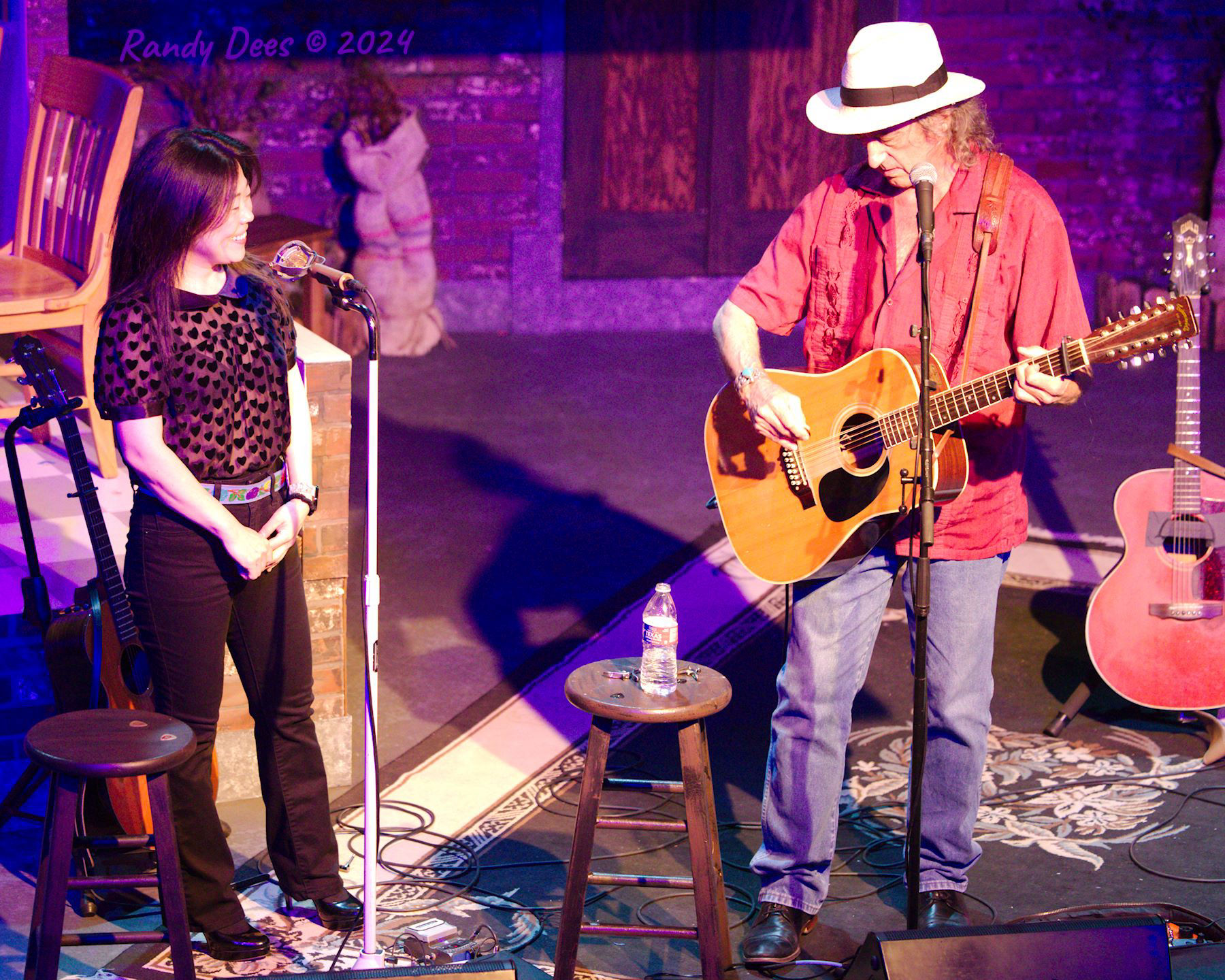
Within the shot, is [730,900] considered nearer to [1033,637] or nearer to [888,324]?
[888,324]

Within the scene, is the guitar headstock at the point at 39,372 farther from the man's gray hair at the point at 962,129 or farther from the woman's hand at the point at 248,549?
the man's gray hair at the point at 962,129

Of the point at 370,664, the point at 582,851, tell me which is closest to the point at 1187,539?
the point at 582,851

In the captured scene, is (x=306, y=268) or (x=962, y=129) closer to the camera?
(x=306, y=268)

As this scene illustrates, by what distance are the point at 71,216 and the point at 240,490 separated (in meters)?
2.69

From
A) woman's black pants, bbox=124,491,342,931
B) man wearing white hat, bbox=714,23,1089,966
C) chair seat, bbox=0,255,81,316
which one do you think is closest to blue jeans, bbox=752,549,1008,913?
man wearing white hat, bbox=714,23,1089,966

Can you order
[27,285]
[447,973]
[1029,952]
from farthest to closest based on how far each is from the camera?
[27,285]
[1029,952]
[447,973]

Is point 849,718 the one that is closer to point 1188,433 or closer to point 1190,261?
point 1190,261

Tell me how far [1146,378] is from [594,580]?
4.74 m

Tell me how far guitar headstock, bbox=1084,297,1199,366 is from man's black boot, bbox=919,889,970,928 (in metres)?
1.31

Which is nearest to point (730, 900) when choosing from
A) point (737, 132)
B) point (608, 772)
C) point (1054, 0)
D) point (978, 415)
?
point (608, 772)

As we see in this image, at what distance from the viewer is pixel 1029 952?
2.58 meters

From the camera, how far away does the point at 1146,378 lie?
29.7 feet

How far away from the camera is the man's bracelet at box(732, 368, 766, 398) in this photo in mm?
3320

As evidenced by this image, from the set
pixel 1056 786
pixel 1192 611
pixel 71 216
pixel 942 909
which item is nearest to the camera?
pixel 942 909
